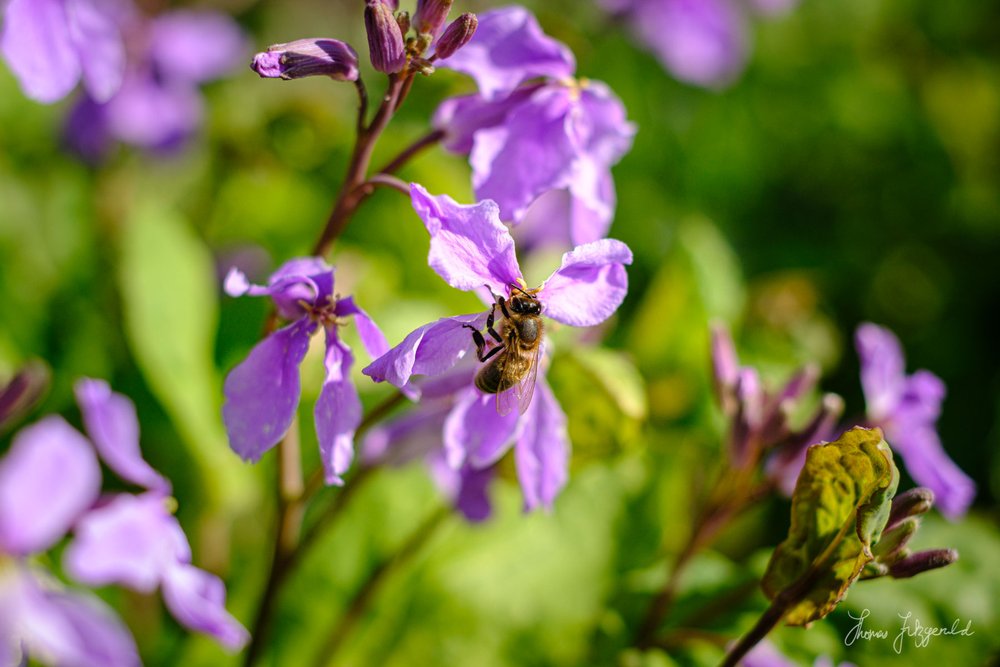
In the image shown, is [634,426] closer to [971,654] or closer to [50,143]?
[971,654]

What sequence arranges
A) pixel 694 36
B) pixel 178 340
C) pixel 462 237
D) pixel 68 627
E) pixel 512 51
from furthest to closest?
pixel 694 36 < pixel 178 340 < pixel 512 51 < pixel 462 237 < pixel 68 627

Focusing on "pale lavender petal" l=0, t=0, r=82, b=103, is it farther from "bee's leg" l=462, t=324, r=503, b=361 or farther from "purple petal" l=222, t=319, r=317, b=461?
"bee's leg" l=462, t=324, r=503, b=361

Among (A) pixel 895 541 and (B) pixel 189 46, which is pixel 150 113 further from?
(A) pixel 895 541

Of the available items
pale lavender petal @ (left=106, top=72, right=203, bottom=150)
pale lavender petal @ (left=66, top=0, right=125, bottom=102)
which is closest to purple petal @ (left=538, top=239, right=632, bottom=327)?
pale lavender petal @ (left=66, top=0, right=125, bottom=102)

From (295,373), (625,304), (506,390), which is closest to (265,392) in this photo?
(295,373)

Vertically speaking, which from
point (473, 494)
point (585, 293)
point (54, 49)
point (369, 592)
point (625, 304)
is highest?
point (54, 49)

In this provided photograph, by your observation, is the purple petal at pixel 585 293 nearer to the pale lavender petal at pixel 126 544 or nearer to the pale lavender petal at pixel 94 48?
the pale lavender petal at pixel 126 544
